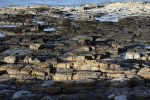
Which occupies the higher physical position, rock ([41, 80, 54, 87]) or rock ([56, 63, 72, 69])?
rock ([41, 80, 54, 87])

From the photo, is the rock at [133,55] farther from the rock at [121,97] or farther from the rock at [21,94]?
the rock at [21,94]

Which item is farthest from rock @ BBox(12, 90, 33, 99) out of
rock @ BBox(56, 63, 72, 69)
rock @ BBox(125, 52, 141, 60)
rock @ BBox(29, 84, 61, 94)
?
rock @ BBox(125, 52, 141, 60)

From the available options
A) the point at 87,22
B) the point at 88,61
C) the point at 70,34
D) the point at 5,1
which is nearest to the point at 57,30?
the point at 70,34

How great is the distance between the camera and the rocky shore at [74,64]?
1515cm

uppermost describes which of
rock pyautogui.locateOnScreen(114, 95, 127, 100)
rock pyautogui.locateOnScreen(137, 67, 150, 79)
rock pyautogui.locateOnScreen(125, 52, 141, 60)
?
rock pyautogui.locateOnScreen(114, 95, 127, 100)

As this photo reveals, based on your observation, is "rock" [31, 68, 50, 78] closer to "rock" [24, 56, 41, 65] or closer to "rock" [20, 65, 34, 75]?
"rock" [20, 65, 34, 75]

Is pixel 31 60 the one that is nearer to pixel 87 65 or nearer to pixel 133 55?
pixel 87 65

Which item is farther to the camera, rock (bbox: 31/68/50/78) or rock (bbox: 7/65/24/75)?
rock (bbox: 7/65/24/75)

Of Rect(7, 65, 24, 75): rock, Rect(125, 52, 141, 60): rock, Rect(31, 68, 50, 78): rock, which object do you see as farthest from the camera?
Rect(125, 52, 141, 60): rock

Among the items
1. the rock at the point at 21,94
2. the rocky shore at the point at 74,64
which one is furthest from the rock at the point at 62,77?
the rock at the point at 21,94

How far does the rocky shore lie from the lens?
15.1m

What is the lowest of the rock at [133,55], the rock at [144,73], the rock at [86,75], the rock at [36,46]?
the rock at [36,46]

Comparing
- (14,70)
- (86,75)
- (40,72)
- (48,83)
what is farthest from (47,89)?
(14,70)

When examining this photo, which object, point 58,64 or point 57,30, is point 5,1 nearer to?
point 57,30
